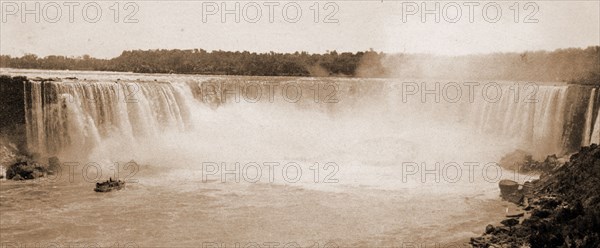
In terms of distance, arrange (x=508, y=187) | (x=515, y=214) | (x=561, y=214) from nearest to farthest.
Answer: (x=561, y=214)
(x=515, y=214)
(x=508, y=187)

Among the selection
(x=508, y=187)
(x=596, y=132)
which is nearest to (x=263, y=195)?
(x=508, y=187)

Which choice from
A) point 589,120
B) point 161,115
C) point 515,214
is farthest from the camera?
point 161,115

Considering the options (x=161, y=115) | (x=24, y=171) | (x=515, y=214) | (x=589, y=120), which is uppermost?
(x=161, y=115)

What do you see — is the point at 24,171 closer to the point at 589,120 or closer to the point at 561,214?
the point at 561,214

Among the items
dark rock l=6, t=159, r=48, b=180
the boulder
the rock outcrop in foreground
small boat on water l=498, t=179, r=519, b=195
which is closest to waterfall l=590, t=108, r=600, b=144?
the rock outcrop in foreground

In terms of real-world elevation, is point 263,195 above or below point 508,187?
below

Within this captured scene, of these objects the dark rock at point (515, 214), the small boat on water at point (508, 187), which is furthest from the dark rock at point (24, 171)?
the small boat on water at point (508, 187)

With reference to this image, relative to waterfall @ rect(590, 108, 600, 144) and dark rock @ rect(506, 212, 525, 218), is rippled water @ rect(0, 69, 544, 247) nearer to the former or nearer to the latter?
dark rock @ rect(506, 212, 525, 218)

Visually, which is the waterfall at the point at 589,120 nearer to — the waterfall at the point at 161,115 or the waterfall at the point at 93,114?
the waterfall at the point at 161,115

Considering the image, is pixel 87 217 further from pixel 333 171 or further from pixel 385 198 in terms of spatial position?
pixel 333 171
